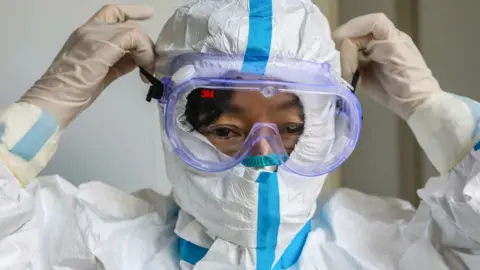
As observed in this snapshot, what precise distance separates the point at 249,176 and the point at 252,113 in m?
0.12

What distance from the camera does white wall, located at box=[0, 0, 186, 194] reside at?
1.54 m

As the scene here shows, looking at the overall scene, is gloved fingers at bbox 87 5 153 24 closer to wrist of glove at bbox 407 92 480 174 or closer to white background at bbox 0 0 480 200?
white background at bbox 0 0 480 200

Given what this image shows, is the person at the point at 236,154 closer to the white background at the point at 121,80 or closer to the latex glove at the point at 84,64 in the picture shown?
the latex glove at the point at 84,64

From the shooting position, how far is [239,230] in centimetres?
118

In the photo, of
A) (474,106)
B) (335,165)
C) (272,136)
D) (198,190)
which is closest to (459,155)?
(474,106)

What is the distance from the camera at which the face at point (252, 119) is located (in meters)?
1.18

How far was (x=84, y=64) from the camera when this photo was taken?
4.17 ft

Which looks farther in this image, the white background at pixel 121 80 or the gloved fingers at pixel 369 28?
the white background at pixel 121 80

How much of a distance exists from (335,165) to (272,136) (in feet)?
0.48

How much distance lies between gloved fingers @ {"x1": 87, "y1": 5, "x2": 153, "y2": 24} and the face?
34 cm

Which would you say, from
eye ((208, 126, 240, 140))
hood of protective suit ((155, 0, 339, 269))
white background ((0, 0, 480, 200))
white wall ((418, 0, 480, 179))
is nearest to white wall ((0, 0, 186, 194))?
white background ((0, 0, 480, 200))

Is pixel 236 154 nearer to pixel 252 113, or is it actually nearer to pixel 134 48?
pixel 252 113

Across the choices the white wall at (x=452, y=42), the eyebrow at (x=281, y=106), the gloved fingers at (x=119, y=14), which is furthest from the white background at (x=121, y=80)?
the eyebrow at (x=281, y=106)

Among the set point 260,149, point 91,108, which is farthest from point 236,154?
point 91,108
